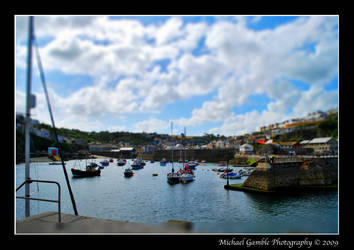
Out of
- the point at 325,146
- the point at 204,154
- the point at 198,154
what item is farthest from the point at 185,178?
the point at 198,154

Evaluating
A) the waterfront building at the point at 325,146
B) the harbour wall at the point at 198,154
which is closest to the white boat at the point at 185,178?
the waterfront building at the point at 325,146

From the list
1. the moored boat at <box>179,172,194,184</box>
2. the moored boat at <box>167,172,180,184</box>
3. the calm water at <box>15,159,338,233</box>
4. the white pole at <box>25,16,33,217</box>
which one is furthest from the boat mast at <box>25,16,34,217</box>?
the moored boat at <box>179,172,194,184</box>

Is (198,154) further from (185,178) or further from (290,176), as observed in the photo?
(290,176)

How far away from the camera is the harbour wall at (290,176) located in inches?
1070

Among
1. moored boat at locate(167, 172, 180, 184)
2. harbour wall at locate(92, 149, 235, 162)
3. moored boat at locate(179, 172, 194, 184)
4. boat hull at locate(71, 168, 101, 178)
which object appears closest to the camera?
moored boat at locate(167, 172, 180, 184)

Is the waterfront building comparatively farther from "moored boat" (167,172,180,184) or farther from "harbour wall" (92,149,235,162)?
"harbour wall" (92,149,235,162)

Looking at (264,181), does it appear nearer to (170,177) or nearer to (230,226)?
(170,177)

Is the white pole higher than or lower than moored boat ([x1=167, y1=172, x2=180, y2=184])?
higher

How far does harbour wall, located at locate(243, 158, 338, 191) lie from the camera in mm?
27172

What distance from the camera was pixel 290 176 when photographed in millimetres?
27984

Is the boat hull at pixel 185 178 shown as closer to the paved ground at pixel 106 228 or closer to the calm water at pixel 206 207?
the calm water at pixel 206 207

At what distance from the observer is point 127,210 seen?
70.5ft
